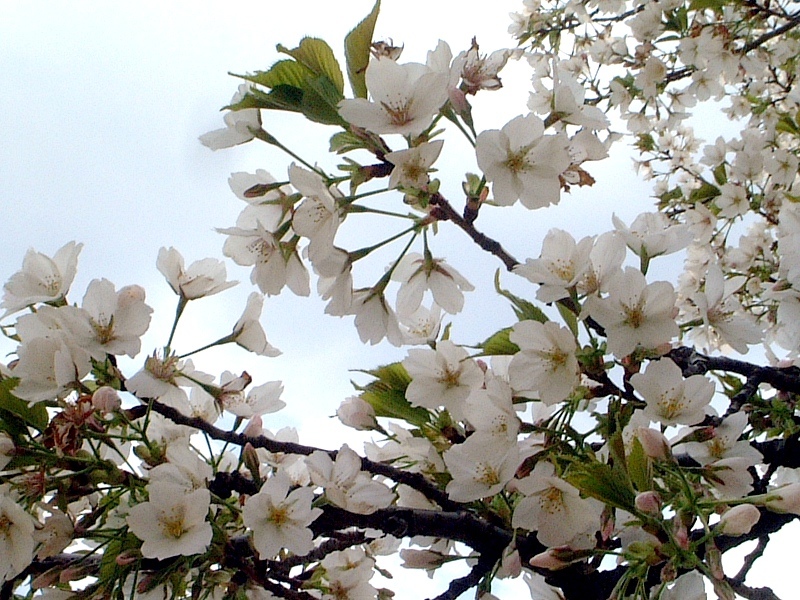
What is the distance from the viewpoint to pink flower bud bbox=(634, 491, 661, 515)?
35.1 inches

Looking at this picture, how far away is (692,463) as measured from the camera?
4.03 feet

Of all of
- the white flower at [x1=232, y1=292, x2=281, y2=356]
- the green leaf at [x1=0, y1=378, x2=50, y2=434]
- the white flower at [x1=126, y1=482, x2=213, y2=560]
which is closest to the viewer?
the white flower at [x1=126, y1=482, x2=213, y2=560]

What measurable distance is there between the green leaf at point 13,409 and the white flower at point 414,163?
0.70 m

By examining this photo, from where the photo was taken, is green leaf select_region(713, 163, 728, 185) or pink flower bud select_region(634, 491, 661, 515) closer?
pink flower bud select_region(634, 491, 661, 515)

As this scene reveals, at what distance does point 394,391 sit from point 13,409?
67cm

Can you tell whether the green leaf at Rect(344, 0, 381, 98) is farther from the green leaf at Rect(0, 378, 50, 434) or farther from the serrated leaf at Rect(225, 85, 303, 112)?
the green leaf at Rect(0, 378, 50, 434)

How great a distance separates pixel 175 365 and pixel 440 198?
0.58 m

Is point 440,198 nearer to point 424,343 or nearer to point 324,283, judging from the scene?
point 324,283

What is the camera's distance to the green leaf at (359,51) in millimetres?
1056

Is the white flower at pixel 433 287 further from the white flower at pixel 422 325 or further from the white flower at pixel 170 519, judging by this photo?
the white flower at pixel 170 519

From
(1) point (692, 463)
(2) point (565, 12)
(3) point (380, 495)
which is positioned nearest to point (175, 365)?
(3) point (380, 495)

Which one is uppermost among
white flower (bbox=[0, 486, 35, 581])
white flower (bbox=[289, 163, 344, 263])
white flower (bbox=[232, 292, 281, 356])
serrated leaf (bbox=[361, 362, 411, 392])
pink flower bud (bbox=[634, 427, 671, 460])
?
white flower (bbox=[232, 292, 281, 356])

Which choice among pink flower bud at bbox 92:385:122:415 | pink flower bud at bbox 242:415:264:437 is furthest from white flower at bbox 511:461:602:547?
pink flower bud at bbox 92:385:122:415

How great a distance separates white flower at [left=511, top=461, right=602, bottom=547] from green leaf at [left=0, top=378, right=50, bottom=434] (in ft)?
2.63
